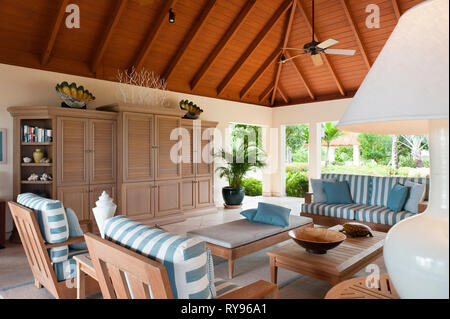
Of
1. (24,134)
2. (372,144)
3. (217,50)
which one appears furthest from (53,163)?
(372,144)

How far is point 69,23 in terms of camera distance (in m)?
4.57

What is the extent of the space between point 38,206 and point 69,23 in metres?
3.36

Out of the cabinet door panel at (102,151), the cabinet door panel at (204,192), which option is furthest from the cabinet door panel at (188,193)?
the cabinet door panel at (102,151)

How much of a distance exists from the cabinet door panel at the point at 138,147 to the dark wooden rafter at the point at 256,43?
8.47 feet

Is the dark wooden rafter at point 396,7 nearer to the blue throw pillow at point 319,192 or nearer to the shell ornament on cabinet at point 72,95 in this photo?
the blue throw pillow at point 319,192

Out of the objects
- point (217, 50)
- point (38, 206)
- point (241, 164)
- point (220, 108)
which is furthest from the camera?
point (220, 108)

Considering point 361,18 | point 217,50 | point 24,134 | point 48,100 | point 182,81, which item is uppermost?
point 361,18

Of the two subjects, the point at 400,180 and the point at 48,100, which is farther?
the point at 48,100

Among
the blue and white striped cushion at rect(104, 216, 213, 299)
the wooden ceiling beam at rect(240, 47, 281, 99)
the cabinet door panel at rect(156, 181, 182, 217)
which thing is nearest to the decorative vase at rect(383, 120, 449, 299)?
the blue and white striped cushion at rect(104, 216, 213, 299)

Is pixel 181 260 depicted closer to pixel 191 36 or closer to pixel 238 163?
pixel 191 36

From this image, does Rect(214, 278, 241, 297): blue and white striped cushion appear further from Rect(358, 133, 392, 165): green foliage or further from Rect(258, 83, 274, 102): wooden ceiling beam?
Rect(258, 83, 274, 102): wooden ceiling beam

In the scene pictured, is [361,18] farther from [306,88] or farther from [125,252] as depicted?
[125,252]

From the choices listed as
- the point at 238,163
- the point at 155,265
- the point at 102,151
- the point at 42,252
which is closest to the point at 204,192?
the point at 238,163

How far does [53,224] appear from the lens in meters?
2.33
